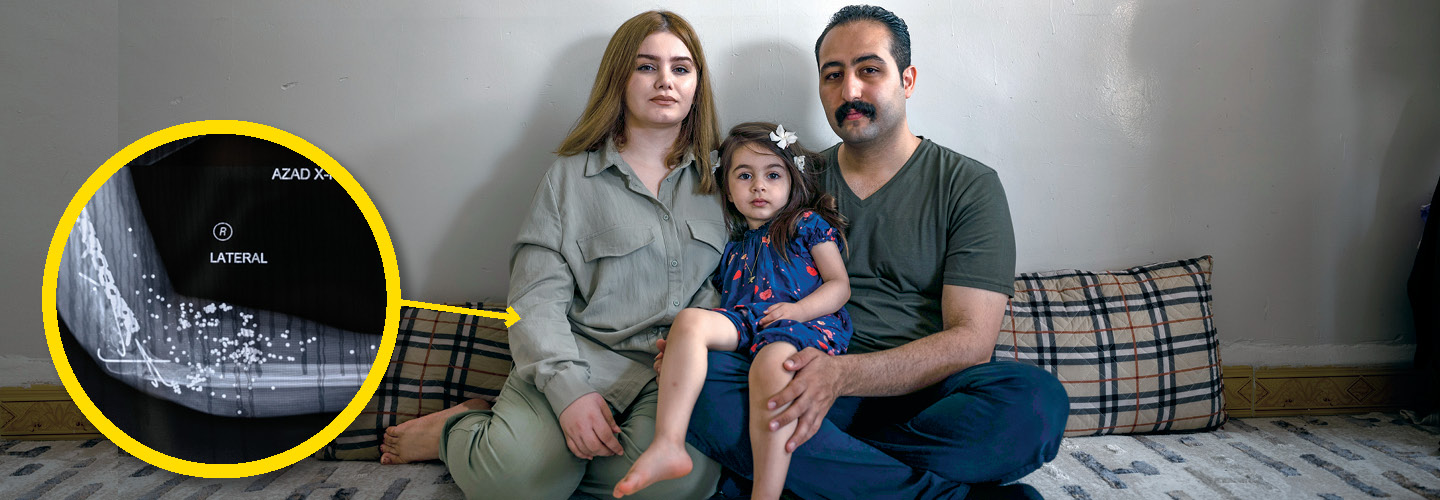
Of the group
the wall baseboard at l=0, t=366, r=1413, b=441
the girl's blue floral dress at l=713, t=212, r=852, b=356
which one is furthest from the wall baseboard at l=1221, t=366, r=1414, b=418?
the girl's blue floral dress at l=713, t=212, r=852, b=356

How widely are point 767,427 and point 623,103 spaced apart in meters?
0.79

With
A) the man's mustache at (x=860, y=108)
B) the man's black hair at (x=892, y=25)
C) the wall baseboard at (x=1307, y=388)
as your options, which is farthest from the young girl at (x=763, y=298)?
the wall baseboard at (x=1307, y=388)

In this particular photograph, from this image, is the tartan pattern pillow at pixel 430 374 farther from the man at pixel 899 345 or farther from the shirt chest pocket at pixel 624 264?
the man at pixel 899 345

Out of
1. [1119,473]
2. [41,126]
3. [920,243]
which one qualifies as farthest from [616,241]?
[41,126]

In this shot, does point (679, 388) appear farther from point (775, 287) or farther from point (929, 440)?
point (929, 440)

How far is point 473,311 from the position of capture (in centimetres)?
188

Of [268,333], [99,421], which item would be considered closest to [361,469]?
[268,333]

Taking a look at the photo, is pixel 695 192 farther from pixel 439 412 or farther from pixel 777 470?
pixel 439 412

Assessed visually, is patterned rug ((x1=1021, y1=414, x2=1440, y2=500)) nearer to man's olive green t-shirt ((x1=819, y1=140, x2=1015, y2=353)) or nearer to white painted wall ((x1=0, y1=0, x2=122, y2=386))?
man's olive green t-shirt ((x1=819, y1=140, x2=1015, y2=353))

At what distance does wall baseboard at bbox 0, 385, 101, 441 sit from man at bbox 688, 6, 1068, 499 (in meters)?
1.64

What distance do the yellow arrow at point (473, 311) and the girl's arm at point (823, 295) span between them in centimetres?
52

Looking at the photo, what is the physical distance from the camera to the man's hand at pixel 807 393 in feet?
4.68

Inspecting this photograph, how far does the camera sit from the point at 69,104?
6.53 ft

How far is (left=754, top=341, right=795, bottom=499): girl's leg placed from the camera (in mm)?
1410
